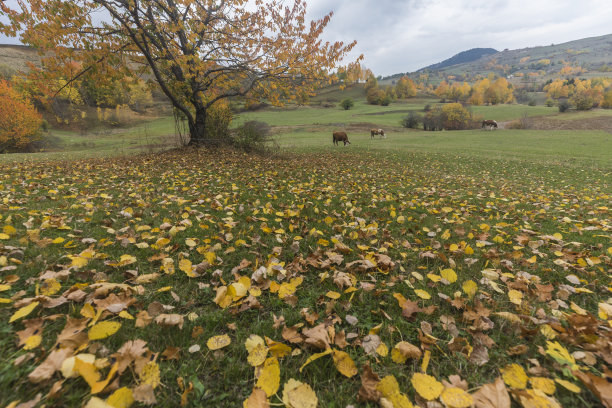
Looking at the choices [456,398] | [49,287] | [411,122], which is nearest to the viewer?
[456,398]

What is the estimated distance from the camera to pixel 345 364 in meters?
1.40

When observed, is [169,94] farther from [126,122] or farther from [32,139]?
[126,122]

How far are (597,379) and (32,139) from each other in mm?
44336

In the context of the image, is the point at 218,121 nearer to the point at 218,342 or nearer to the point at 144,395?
the point at 218,342

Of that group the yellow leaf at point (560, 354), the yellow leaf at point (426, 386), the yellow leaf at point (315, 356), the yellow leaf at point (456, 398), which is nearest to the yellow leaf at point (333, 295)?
the yellow leaf at point (315, 356)

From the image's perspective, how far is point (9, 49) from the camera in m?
80.2

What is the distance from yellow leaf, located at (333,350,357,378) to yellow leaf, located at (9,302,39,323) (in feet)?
6.07

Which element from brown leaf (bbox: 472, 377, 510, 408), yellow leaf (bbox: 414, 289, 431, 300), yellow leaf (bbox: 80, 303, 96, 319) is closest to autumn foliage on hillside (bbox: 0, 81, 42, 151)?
yellow leaf (bbox: 80, 303, 96, 319)

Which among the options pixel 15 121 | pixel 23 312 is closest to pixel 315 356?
pixel 23 312

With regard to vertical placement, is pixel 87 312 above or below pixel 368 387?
above

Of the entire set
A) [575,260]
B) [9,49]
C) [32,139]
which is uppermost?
[9,49]

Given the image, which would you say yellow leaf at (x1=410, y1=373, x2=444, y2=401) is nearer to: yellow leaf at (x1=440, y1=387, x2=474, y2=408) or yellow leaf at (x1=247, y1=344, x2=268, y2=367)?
yellow leaf at (x1=440, y1=387, x2=474, y2=408)

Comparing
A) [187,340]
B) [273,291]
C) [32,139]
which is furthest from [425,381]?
[32,139]

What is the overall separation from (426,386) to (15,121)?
43.0 m
